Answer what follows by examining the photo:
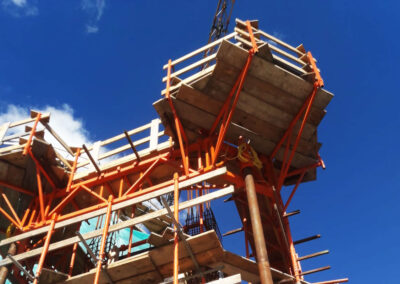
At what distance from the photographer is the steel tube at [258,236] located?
35.1 feet

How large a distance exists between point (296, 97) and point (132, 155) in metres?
7.25

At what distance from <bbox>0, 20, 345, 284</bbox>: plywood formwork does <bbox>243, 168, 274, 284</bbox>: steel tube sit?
0.04m

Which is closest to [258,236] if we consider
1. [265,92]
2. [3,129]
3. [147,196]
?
[147,196]

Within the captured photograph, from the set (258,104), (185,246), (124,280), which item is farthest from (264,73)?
(124,280)

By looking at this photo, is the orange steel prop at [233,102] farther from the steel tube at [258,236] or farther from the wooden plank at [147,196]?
the steel tube at [258,236]

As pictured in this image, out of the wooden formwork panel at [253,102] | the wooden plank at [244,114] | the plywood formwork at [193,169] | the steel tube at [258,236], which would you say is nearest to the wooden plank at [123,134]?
the plywood formwork at [193,169]

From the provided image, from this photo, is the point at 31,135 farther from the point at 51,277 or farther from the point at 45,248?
the point at 51,277

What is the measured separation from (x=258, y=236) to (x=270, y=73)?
17.9ft

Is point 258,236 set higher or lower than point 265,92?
lower

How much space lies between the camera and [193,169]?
15219 millimetres

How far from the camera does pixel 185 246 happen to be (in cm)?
1119

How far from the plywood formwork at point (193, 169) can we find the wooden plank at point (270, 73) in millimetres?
35

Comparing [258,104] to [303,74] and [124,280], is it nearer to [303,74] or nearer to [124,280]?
[303,74]

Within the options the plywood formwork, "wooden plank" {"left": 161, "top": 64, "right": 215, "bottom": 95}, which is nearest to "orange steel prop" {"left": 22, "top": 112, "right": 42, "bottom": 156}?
the plywood formwork
